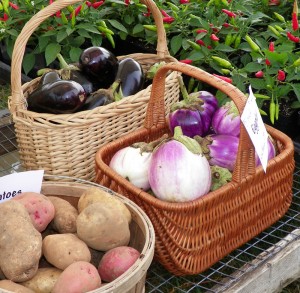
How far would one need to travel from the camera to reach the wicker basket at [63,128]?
150 cm

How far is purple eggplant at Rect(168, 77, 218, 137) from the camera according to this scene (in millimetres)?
1516

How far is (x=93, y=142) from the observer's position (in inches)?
61.9

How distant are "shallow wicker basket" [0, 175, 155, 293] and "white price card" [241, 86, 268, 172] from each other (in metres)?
0.28

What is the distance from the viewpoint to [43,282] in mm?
1116

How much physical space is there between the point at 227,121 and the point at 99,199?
0.44 meters

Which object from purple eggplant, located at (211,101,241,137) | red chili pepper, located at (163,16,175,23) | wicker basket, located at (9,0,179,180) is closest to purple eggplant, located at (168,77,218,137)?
purple eggplant, located at (211,101,241,137)

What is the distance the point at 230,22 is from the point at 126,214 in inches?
44.2

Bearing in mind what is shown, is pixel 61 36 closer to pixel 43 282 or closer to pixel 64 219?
pixel 64 219

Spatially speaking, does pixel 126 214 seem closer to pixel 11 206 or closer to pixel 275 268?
pixel 11 206

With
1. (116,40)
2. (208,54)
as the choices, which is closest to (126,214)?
(208,54)

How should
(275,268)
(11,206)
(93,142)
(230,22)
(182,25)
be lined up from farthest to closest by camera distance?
1. (182,25)
2. (230,22)
3. (93,142)
4. (275,268)
5. (11,206)

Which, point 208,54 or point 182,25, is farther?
point 182,25

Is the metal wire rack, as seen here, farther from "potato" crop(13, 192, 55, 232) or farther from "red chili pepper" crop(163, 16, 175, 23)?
"red chili pepper" crop(163, 16, 175, 23)

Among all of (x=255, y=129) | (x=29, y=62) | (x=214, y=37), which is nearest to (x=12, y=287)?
(x=255, y=129)
